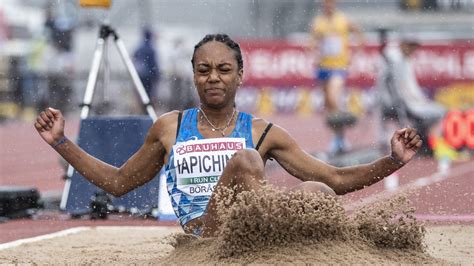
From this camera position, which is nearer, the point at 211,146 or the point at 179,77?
the point at 211,146

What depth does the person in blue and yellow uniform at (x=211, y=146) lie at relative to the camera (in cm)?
534

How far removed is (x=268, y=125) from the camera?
552 cm

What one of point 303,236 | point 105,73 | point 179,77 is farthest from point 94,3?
point 179,77

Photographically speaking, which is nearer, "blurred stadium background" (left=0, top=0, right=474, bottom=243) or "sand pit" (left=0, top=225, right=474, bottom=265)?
"sand pit" (left=0, top=225, right=474, bottom=265)

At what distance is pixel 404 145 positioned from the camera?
5.33m

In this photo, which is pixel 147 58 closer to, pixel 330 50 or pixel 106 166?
pixel 330 50

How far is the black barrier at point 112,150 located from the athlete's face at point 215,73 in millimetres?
→ 3824

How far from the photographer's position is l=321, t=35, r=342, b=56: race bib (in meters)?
16.8

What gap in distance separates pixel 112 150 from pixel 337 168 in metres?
4.05

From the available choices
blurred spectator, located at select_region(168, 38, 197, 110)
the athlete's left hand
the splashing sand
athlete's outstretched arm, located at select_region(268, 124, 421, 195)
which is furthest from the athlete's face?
blurred spectator, located at select_region(168, 38, 197, 110)

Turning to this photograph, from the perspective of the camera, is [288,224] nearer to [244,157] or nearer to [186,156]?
[244,157]

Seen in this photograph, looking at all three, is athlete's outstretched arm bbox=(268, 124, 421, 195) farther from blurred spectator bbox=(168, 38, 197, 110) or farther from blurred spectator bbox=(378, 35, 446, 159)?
blurred spectator bbox=(168, 38, 197, 110)

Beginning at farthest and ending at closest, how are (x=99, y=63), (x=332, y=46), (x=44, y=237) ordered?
(x=332, y=46) < (x=99, y=63) < (x=44, y=237)

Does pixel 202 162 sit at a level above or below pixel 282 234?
above
